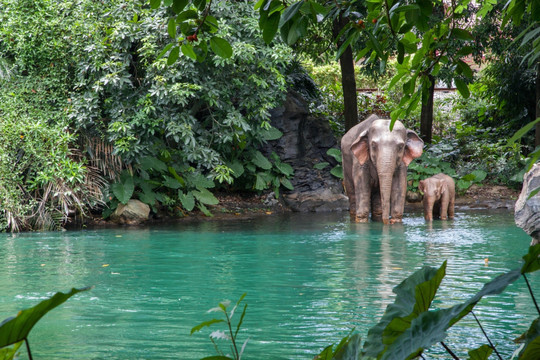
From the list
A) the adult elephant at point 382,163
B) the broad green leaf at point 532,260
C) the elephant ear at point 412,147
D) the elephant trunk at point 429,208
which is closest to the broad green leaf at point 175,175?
the adult elephant at point 382,163

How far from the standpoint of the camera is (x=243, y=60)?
13312 mm

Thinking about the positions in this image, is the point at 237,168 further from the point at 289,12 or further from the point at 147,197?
the point at 289,12

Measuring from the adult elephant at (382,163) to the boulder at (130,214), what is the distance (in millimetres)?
4448

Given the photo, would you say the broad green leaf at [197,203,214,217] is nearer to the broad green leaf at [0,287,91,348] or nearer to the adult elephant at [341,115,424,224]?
the adult elephant at [341,115,424,224]

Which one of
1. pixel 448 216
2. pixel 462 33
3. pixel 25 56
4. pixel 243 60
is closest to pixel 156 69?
pixel 243 60

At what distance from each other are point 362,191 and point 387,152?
114 cm

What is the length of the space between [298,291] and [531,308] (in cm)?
202

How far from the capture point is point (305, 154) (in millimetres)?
19328

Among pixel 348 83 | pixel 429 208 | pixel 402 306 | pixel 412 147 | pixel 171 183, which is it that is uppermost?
pixel 348 83

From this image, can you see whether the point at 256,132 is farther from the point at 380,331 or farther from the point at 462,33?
the point at 380,331

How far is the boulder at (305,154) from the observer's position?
1773cm

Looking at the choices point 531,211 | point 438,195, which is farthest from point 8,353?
point 438,195

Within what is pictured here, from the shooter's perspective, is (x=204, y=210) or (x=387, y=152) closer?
(x=387, y=152)

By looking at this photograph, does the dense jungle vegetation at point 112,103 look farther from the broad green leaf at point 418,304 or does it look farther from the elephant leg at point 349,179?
the broad green leaf at point 418,304
